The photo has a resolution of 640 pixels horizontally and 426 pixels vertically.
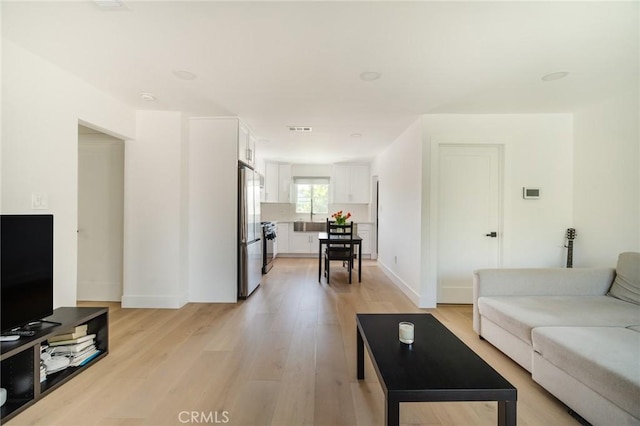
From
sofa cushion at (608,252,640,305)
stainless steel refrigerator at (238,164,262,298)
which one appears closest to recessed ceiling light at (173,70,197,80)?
stainless steel refrigerator at (238,164,262,298)

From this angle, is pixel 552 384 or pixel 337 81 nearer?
pixel 552 384

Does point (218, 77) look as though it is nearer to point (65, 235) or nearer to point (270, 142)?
Result: point (65, 235)

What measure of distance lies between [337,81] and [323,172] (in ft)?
15.7

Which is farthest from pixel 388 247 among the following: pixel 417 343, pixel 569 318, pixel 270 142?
pixel 417 343

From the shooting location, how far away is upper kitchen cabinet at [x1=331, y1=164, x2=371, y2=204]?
23.4 ft

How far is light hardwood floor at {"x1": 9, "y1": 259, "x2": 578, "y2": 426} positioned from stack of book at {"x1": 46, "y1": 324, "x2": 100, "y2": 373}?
128 mm

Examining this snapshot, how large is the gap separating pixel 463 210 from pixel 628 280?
155cm

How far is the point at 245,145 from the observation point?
3896mm

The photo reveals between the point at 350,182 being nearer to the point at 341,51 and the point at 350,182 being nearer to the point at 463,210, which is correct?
the point at 463,210

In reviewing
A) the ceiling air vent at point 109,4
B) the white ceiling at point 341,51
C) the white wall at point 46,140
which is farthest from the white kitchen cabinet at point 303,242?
the ceiling air vent at point 109,4

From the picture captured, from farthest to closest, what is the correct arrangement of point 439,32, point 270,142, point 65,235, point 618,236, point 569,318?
point 270,142 < point 618,236 < point 65,235 < point 569,318 < point 439,32

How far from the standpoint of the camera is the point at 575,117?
11.1ft

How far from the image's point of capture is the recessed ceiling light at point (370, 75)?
2.36 meters

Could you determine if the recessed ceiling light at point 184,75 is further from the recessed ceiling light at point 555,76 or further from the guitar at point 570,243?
the guitar at point 570,243
